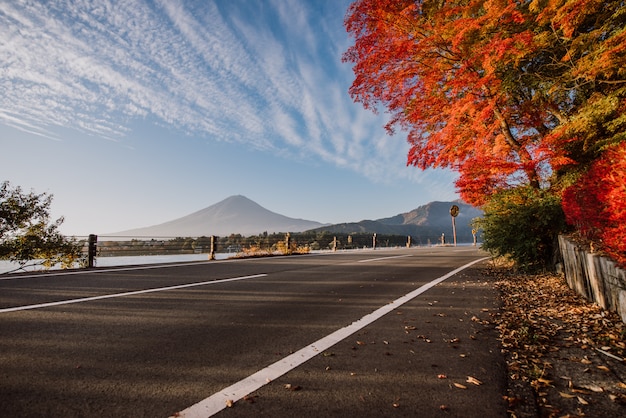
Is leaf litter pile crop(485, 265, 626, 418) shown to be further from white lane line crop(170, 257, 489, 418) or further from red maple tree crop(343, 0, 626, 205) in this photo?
red maple tree crop(343, 0, 626, 205)

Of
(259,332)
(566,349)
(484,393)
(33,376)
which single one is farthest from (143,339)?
(566,349)

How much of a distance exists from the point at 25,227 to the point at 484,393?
13.0 meters

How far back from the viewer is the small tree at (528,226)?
7660 mm

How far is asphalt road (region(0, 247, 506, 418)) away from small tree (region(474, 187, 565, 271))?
3836mm

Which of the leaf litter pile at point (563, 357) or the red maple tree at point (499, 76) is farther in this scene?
the red maple tree at point (499, 76)

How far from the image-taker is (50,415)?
1.75 meters

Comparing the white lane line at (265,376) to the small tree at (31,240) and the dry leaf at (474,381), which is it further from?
the small tree at (31,240)

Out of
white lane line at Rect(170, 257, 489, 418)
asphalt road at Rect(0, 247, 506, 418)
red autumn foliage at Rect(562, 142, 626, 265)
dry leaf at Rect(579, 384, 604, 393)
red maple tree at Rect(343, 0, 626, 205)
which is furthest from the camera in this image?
red maple tree at Rect(343, 0, 626, 205)

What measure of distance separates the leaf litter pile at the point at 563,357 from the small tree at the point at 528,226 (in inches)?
126

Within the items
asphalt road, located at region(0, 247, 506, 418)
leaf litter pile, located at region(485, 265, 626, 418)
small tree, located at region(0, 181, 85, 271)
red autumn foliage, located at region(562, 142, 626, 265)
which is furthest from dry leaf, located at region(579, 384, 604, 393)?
small tree, located at region(0, 181, 85, 271)

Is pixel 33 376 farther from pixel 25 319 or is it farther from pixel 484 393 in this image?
pixel 484 393

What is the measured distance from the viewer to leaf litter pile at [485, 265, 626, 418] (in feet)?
6.48

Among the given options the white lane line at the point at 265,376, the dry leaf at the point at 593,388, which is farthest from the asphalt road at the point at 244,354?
the dry leaf at the point at 593,388

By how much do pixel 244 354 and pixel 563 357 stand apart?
2768 millimetres
